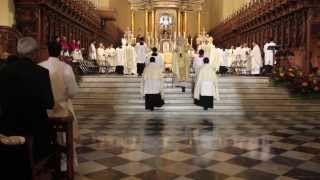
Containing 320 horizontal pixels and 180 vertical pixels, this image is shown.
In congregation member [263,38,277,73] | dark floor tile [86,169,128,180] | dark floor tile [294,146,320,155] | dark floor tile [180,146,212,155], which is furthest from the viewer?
congregation member [263,38,277,73]

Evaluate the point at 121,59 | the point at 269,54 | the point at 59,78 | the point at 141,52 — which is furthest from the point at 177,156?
the point at 121,59

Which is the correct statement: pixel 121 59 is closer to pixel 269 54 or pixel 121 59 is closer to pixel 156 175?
pixel 269 54

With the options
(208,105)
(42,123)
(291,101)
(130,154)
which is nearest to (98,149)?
(130,154)

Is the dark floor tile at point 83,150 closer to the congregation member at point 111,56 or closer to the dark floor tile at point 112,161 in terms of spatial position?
the dark floor tile at point 112,161

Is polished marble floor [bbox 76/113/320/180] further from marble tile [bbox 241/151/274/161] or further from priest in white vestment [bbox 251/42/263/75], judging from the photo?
priest in white vestment [bbox 251/42/263/75]

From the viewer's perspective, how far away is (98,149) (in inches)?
274

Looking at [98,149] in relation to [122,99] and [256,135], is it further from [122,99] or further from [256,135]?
[122,99]

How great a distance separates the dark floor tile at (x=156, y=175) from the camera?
17.2ft

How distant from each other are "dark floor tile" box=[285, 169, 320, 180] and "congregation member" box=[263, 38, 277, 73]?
12.6 m

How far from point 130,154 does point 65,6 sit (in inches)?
479

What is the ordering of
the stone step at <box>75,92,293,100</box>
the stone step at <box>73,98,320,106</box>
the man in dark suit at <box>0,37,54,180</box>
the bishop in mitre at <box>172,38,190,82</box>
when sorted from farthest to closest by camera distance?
the bishop in mitre at <box>172,38,190,82</box>, the stone step at <box>75,92,293,100</box>, the stone step at <box>73,98,320,106</box>, the man in dark suit at <box>0,37,54,180</box>

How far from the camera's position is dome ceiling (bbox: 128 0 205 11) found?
2989cm

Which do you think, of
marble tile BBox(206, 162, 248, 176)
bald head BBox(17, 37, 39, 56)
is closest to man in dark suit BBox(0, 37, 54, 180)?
bald head BBox(17, 37, 39, 56)

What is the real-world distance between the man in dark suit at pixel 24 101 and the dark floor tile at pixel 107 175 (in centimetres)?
133
